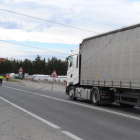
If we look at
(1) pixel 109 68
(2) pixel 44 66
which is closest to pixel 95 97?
(1) pixel 109 68

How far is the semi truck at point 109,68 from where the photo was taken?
444 inches

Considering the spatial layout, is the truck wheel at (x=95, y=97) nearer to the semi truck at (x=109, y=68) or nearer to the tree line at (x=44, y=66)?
the semi truck at (x=109, y=68)

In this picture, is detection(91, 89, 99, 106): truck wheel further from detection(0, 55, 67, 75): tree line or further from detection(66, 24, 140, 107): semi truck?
detection(0, 55, 67, 75): tree line

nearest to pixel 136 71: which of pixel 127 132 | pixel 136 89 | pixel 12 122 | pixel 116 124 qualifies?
pixel 136 89

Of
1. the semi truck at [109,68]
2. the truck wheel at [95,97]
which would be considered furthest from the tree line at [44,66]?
the truck wheel at [95,97]

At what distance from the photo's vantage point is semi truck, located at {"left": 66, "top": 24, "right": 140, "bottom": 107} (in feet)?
37.0

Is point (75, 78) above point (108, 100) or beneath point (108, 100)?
above

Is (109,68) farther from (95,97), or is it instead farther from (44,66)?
(44,66)

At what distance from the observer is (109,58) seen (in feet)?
43.1

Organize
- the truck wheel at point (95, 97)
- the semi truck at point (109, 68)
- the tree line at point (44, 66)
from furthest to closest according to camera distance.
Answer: the tree line at point (44, 66), the truck wheel at point (95, 97), the semi truck at point (109, 68)

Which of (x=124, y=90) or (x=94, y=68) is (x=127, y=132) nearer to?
(x=124, y=90)

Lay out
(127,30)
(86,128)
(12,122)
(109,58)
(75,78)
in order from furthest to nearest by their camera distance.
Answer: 1. (75,78)
2. (109,58)
3. (127,30)
4. (12,122)
5. (86,128)

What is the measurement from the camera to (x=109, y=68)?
43.2 feet

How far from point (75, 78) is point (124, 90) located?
19.1ft
